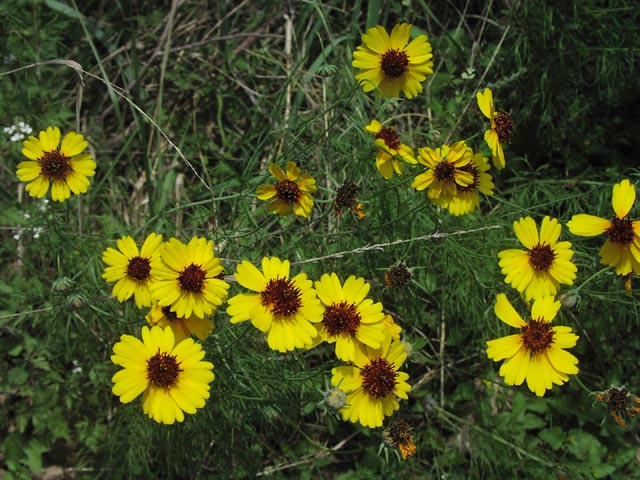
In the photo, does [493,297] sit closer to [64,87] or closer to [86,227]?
[86,227]

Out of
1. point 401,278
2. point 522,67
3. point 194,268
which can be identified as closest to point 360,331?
point 401,278

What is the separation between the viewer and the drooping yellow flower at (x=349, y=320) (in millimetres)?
1946

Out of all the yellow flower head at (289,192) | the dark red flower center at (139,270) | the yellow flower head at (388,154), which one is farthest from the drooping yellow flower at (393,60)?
the dark red flower center at (139,270)

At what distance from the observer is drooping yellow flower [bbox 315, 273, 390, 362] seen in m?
1.95

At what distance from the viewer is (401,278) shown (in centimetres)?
212

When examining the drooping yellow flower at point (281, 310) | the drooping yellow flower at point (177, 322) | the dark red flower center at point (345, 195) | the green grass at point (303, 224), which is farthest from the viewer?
the green grass at point (303, 224)

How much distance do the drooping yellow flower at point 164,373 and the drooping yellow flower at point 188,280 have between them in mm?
96

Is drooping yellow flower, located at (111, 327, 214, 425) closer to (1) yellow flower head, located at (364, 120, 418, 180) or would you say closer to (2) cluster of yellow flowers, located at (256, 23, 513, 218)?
(2) cluster of yellow flowers, located at (256, 23, 513, 218)

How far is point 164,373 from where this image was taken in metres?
1.87

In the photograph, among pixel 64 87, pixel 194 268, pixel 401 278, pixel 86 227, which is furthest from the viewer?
pixel 64 87

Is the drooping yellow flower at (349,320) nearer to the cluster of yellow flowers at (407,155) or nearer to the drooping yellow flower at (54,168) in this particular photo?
the cluster of yellow flowers at (407,155)

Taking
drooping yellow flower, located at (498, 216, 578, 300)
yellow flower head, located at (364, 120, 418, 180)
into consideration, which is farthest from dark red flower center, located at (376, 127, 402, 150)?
drooping yellow flower, located at (498, 216, 578, 300)

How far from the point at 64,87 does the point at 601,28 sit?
2.86 meters

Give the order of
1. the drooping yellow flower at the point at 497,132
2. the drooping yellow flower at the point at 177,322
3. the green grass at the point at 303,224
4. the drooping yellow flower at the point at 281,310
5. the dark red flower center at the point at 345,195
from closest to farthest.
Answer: the drooping yellow flower at the point at 281,310, the drooping yellow flower at the point at 177,322, the drooping yellow flower at the point at 497,132, the dark red flower center at the point at 345,195, the green grass at the point at 303,224
